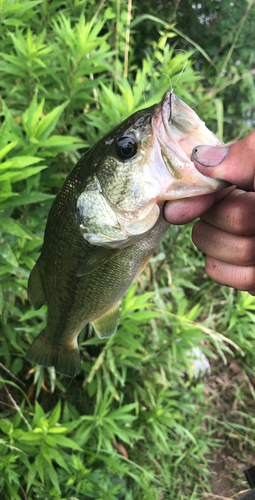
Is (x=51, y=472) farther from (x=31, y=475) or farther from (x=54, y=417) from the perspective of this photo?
(x=54, y=417)

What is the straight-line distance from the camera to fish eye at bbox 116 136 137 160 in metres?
0.85

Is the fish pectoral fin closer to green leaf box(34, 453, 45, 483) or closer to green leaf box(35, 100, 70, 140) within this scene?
green leaf box(35, 100, 70, 140)

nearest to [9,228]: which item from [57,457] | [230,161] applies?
[230,161]

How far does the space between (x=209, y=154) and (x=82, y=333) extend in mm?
1419

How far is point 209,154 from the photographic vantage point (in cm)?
78

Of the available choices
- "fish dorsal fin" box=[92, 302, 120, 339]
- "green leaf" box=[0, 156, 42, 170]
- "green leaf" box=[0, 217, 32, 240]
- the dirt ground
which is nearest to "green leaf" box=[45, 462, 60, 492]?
"fish dorsal fin" box=[92, 302, 120, 339]

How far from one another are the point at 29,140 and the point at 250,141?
111 centimetres

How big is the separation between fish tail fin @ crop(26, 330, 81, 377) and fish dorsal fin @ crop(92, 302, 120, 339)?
0.16 meters

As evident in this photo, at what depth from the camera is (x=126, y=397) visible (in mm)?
2156

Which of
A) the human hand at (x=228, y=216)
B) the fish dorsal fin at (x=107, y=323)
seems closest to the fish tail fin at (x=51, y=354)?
the fish dorsal fin at (x=107, y=323)

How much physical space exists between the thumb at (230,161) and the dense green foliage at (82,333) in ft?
1.87

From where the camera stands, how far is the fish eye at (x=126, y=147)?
0.85 m

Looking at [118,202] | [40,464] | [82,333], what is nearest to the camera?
[118,202]

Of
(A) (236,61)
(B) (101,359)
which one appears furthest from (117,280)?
(A) (236,61)
